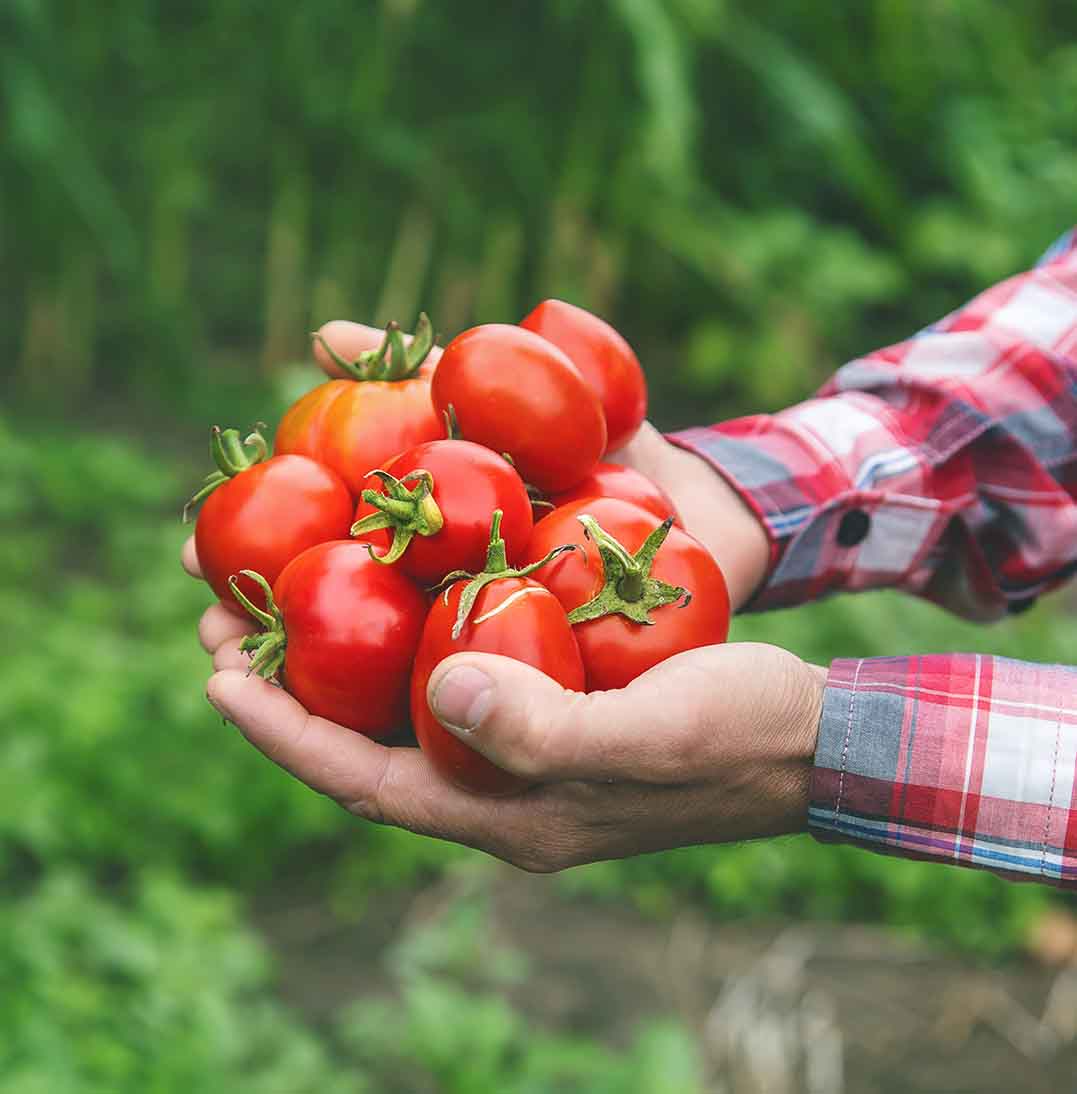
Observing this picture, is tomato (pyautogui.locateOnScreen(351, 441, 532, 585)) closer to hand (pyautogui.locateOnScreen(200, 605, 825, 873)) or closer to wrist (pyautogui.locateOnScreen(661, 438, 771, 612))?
hand (pyautogui.locateOnScreen(200, 605, 825, 873))

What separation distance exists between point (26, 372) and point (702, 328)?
2.65m

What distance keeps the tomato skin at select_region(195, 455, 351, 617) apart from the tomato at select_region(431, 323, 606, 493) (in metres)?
0.17

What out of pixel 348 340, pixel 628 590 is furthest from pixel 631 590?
pixel 348 340

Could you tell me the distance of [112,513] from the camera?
4082mm

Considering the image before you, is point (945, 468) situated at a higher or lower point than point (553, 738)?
lower

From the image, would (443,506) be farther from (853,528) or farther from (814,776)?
(853,528)

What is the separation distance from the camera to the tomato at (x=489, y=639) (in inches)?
48.0

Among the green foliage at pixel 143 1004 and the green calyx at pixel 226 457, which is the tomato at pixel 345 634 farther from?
the green foliage at pixel 143 1004

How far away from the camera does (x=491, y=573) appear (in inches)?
50.1

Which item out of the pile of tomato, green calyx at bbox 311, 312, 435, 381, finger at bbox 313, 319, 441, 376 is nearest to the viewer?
the pile of tomato

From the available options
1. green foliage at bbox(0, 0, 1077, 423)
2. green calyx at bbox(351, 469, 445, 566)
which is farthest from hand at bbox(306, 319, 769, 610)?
green foliage at bbox(0, 0, 1077, 423)

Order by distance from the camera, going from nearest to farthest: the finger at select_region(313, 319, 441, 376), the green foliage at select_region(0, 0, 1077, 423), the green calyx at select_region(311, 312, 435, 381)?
the green calyx at select_region(311, 312, 435, 381) → the finger at select_region(313, 319, 441, 376) → the green foliage at select_region(0, 0, 1077, 423)

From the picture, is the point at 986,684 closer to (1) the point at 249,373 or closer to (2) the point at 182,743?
(2) the point at 182,743

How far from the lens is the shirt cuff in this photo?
6.06ft
